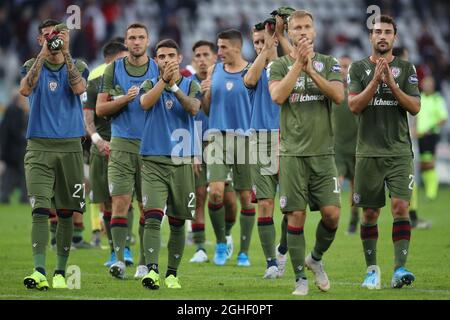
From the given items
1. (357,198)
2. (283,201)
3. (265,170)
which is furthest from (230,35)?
(283,201)

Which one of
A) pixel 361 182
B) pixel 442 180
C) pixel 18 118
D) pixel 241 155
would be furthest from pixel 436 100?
pixel 361 182

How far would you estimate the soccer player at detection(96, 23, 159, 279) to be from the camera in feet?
41.1

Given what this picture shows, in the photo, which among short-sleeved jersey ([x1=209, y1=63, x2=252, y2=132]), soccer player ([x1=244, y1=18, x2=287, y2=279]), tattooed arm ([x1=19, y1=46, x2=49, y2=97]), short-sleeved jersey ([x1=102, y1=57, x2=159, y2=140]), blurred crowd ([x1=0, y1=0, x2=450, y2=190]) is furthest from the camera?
blurred crowd ([x1=0, y1=0, x2=450, y2=190])

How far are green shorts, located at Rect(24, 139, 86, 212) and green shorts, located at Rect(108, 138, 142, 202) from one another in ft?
3.20

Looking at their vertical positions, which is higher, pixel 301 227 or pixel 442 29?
pixel 442 29

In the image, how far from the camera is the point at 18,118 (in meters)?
Result: 25.5

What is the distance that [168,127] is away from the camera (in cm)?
1169

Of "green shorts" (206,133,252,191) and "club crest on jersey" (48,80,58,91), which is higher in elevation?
"club crest on jersey" (48,80,58,91)

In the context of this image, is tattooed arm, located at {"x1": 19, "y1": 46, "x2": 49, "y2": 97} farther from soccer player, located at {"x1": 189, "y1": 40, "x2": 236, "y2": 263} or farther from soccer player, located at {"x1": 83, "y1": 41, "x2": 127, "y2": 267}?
soccer player, located at {"x1": 189, "y1": 40, "x2": 236, "y2": 263}

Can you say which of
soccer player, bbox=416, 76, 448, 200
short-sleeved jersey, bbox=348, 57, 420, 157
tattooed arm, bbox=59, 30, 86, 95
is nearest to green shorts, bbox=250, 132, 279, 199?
short-sleeved jersey, bbox=348, 57, 420, 157

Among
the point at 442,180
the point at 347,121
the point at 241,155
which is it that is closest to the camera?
the point at 241,155
